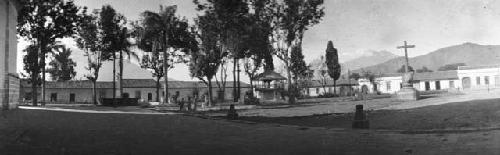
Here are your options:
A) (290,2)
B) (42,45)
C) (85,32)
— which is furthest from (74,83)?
(290,2)

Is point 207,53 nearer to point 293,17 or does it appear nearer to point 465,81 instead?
point 293,17

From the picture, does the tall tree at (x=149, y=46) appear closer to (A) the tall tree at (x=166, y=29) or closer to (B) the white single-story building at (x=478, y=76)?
(A) the tall tree at (x=166, y=29)

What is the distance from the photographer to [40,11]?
3309 cm

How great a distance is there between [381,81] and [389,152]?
2687 inches

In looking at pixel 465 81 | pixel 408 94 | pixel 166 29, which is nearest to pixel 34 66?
pixel 166 29

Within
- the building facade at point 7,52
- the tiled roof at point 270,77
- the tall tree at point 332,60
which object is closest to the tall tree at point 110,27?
the tiled roof at point 270,77

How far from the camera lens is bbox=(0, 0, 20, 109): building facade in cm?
1792

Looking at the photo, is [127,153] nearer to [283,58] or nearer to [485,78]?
[283,58]

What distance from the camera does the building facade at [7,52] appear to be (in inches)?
706

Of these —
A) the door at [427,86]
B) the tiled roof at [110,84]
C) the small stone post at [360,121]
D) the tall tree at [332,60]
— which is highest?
the tall tree at [332,60]

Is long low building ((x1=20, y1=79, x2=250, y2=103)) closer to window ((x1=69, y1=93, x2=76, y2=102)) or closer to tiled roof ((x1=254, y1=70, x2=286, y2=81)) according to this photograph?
window ((x1=69, y1=93, x2=76, y2=102))

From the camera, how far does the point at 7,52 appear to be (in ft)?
60.7

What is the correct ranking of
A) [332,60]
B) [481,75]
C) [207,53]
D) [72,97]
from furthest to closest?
[72,97] → [332,60] → [481,75] → [207,53]

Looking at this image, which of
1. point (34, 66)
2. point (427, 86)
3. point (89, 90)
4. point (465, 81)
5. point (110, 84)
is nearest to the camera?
point (34, 66)
